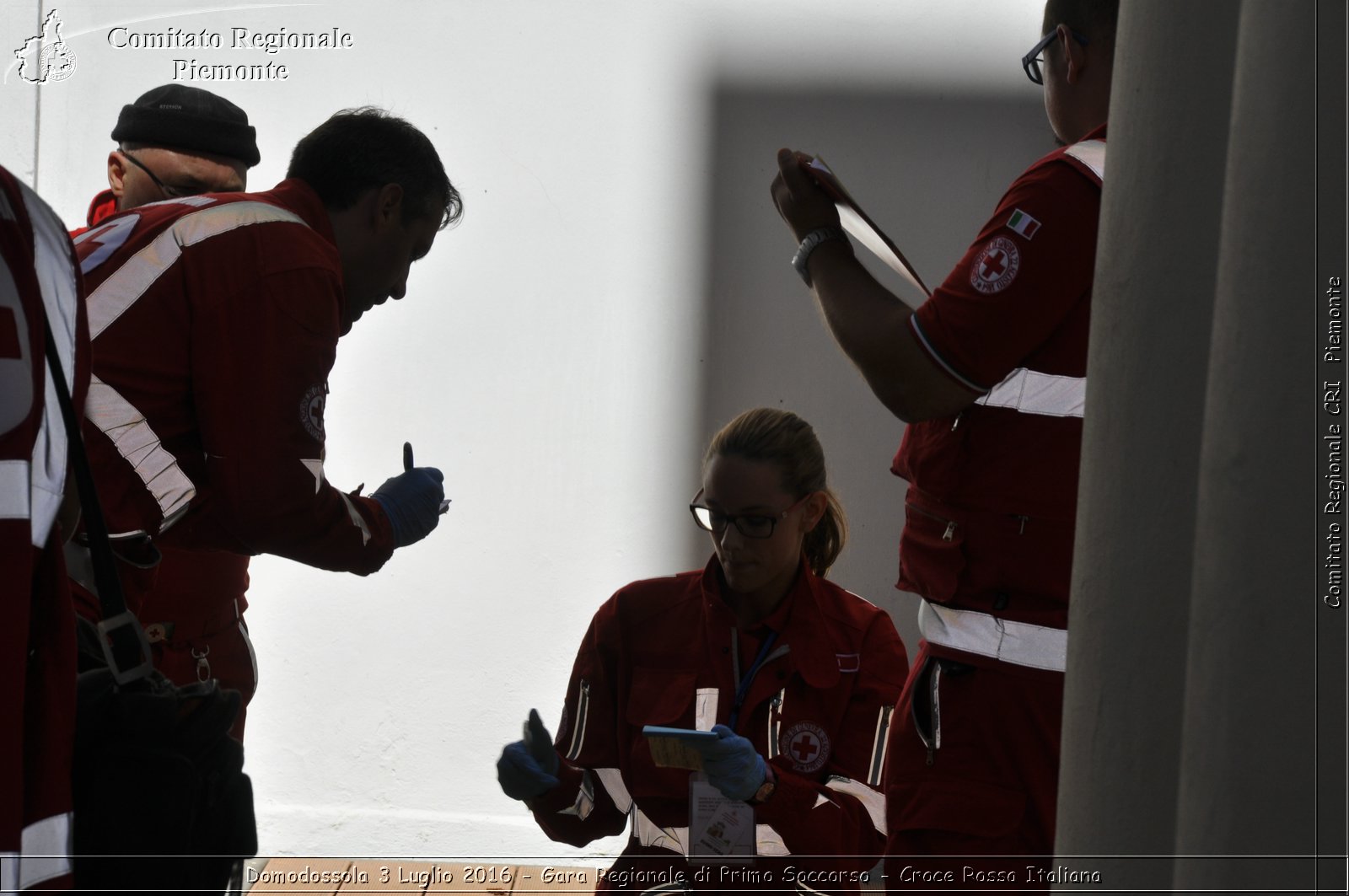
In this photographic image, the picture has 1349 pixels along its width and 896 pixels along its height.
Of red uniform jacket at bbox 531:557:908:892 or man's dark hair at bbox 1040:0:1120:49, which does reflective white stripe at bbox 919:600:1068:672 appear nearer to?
red uniform jacket at bbox 531:557:908:892

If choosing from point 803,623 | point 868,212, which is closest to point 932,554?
point 803,623

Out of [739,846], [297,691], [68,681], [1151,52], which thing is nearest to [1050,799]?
[739,846]

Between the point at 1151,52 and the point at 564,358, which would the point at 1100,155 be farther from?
the point at 564,358

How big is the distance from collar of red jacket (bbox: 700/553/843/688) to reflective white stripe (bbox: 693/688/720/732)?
143 mm

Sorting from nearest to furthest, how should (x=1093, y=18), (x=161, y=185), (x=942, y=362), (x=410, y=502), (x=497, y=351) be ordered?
1. (x=942, y=362)
2. (x=1093, y=18)
3. (x=410, y=502)
4. (x=161, y=185)
5. (x=497, y=351)

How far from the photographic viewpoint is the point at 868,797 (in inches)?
92.7

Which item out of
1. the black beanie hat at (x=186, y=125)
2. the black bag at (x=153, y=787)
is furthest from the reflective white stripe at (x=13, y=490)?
the black beanie hat at (x=186, y=125)

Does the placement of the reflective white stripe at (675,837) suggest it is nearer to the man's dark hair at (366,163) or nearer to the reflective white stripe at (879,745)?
the reflective white stripe at (879,745)

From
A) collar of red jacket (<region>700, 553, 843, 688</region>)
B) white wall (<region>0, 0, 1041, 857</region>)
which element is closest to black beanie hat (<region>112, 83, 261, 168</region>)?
white wall (<region>0, 0, 1041, 857</region>)

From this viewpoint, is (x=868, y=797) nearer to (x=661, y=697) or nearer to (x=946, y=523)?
(x=661, y=697)

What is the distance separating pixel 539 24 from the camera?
157 inches

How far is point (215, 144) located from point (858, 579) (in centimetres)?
210

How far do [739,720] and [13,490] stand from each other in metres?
1.53

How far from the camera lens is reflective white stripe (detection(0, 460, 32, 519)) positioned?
3.82 feet
